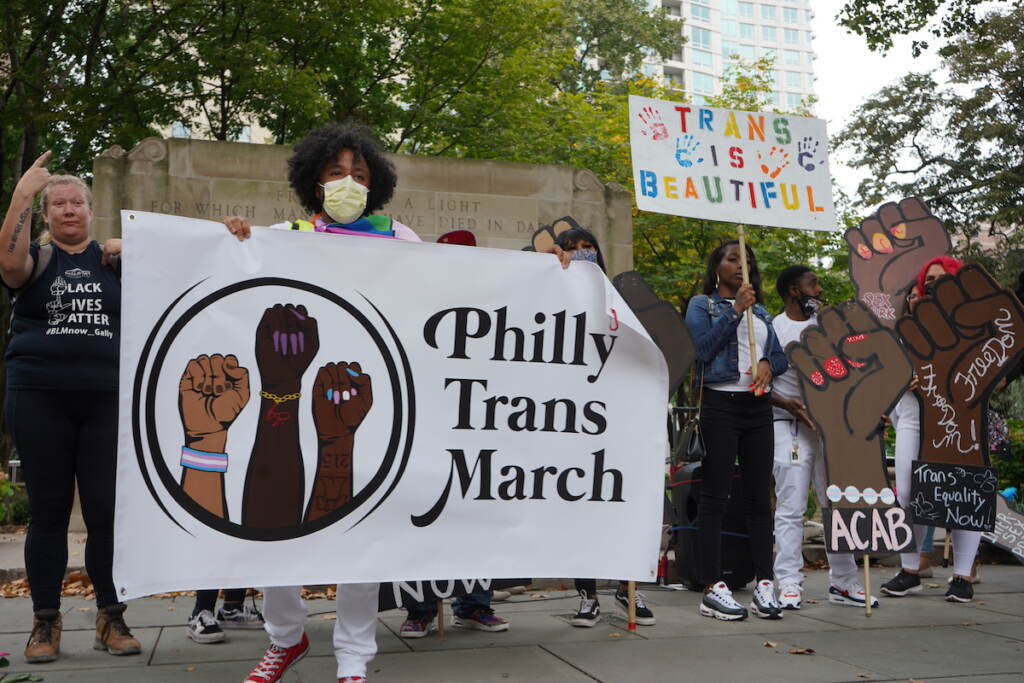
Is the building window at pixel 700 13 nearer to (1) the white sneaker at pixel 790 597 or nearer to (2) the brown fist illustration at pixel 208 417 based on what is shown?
(1) the white sneaker at pixel 790 597

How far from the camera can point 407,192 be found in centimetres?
978

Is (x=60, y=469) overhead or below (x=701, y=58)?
below

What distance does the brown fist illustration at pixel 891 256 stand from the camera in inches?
281

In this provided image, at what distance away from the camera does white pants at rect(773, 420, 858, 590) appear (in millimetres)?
5887

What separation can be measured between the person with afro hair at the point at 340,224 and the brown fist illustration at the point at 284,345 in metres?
0.35

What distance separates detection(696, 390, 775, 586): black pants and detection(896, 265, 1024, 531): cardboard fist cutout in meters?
1.17

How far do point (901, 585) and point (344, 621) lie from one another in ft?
14.0

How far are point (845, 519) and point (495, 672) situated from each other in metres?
2.51

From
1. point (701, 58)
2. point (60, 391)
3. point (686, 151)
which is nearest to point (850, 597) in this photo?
point (686, 151)

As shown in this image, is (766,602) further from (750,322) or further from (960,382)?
(960,382)

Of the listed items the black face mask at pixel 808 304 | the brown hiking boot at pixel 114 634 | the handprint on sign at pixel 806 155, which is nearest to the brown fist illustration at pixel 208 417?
the brown hiking boot at pixel 114 634

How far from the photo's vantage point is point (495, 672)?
4.19 metres

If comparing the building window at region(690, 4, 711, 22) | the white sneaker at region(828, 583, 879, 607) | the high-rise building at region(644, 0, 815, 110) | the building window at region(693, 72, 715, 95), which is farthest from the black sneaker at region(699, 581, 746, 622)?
the building window at region(690, 4, 711, 22)

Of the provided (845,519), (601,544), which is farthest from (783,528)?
(601,544)
